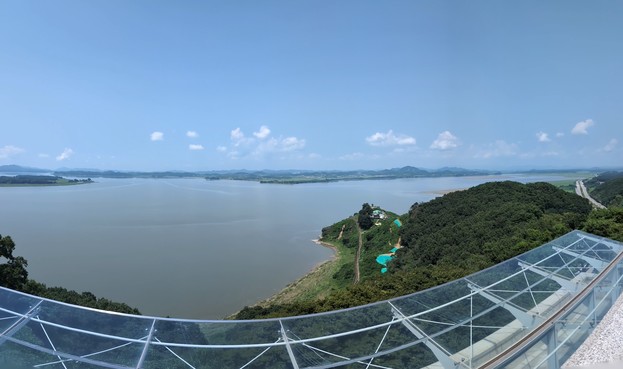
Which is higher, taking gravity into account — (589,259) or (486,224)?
(589,259)

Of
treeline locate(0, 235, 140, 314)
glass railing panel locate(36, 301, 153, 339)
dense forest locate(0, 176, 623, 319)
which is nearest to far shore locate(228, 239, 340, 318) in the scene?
dense forest locate(0, 176, 623, 319)

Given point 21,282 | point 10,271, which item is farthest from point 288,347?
point 21,282

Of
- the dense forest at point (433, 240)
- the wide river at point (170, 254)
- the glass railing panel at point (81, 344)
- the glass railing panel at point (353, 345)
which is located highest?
the glass railing panel at point (81, 344)

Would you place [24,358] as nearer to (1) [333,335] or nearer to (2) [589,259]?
(1) [333,335]

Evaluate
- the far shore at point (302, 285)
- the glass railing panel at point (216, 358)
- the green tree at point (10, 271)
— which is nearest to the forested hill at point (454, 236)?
the far shore at point (302, 285)

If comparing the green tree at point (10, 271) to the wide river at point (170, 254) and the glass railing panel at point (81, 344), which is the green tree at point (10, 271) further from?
the glass railing panel at point (81, 344)

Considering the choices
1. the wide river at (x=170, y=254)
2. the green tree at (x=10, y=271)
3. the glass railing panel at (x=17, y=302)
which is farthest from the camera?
the wide river at (x=170, y=254)

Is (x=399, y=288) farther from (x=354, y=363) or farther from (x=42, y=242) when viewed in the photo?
(x=42, y=242)

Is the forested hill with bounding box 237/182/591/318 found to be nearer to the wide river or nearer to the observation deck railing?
the wide river
